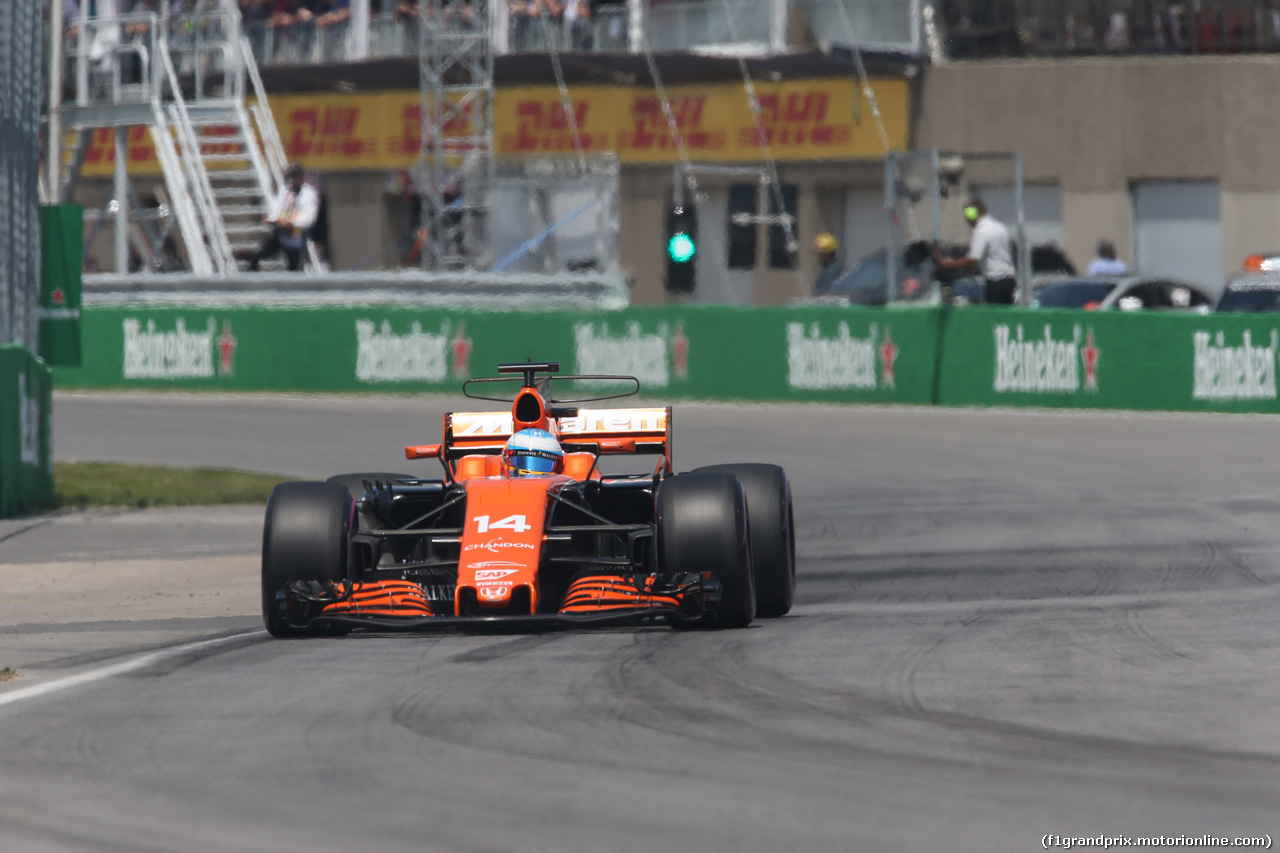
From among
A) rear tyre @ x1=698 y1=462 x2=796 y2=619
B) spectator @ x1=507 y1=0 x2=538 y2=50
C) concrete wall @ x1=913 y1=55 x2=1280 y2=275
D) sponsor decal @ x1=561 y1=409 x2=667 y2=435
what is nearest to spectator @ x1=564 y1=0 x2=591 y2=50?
spectator @ x1=507 y1=0 x2=538 y2=50

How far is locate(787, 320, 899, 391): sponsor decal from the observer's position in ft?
77.4

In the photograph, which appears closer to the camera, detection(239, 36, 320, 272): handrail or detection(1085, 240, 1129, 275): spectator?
detection(1085, 240, 1129, 275): spectator

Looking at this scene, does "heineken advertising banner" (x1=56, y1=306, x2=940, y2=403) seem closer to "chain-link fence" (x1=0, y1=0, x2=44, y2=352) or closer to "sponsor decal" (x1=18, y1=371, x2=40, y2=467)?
"chain-link fence" (x1=0, y1=0, x2=44, y2=352)

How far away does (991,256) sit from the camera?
78.5 ft

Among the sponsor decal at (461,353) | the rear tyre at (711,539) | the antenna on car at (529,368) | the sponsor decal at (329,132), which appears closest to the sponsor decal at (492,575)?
the rear tyre at (711,539)

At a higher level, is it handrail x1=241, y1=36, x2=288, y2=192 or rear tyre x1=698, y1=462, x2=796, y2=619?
handrail x1=241, y1=36, x2=288, y2=192

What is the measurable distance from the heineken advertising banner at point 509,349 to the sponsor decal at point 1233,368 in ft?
9.73

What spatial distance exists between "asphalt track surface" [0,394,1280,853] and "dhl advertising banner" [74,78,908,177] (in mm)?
21604

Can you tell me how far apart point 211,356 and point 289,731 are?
2102cm

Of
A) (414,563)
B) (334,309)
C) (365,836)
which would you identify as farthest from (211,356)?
(365,836)

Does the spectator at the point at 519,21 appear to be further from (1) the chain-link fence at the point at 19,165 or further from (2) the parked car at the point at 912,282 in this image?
(1) the chain-link fence at the point at 19,165

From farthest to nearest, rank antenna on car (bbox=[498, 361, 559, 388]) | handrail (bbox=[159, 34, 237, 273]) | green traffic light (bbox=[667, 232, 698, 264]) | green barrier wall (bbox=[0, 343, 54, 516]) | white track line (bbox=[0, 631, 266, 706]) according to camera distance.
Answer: handrail (bbox=[159, 34, 237, 273]), green barrier wall (bbox=[0, 343, 54, 516]), green traffic light (bbox=[667, 232, 698, 264]), antenna on car (bbox=[498, 361, 559, 388]), white track line (bbox=[0, 631, 266, 706])

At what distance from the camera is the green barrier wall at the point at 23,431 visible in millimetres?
14758

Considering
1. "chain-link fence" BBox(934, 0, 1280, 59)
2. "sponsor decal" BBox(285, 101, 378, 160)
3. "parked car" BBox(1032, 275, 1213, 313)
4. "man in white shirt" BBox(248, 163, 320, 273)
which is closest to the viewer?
"parked car" BBox(1032, 275, 1213, 313)
